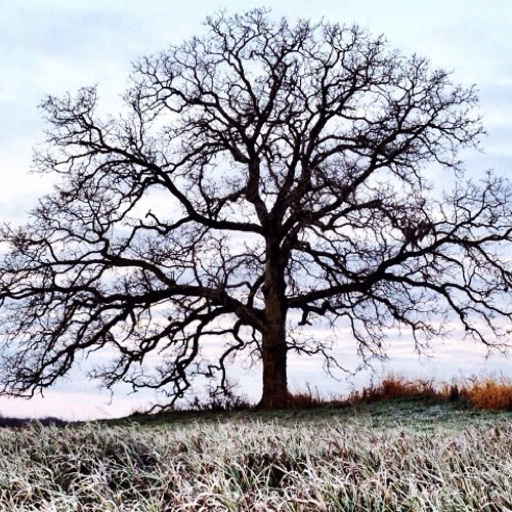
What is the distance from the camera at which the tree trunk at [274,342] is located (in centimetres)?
1731

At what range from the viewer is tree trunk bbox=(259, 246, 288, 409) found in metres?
17.3

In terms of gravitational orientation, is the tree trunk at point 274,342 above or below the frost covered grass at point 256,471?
above

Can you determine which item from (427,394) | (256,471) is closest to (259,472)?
(256,471)

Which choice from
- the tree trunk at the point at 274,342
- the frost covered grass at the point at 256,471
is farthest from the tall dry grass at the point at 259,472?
the tree trunk at the point at 274,342

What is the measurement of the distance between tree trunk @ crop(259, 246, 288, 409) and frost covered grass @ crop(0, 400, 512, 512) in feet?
26.3

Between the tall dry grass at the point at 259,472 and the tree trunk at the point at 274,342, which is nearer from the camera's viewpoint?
the tall dry grass at the point at 259,472

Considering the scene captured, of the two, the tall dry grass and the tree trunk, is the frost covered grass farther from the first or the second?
the tree trunk

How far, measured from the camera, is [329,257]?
57.8ft

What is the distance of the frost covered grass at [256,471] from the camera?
5984 mm

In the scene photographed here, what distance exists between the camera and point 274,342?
57.3 feet

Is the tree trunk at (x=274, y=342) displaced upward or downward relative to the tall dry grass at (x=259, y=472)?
upward

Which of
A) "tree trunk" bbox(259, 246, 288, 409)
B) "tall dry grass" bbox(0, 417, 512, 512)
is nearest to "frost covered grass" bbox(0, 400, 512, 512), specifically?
"tall dry grass" bbox(0, 417, 512, 512)

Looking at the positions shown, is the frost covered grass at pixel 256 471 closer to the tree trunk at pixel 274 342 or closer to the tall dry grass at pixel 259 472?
the tall dry grass at pixel 259 472

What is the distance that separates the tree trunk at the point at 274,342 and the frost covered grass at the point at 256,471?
8020mm
